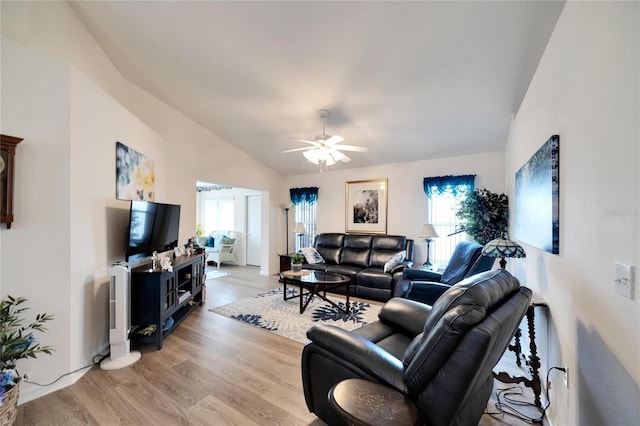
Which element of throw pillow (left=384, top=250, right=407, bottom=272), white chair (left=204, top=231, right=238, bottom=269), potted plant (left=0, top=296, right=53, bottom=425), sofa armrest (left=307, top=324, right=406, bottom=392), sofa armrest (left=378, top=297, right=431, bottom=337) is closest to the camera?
sofa armrest (left=307, top=324, right=406, bottom=392)

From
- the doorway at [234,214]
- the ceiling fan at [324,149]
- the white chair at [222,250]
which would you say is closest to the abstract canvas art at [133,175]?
the ceiling fan at [324,149]

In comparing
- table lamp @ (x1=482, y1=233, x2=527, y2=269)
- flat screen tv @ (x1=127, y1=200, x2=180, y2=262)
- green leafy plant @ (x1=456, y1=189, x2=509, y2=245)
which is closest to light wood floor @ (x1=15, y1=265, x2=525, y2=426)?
flat screen tv @ (x1=127, y1=200, x2=180, y2=262)

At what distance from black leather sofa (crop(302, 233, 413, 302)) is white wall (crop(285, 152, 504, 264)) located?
324 millimetres

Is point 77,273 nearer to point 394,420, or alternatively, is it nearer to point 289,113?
point 394,420

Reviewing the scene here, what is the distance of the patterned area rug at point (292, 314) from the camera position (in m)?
3.16

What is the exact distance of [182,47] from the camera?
2.76 meters

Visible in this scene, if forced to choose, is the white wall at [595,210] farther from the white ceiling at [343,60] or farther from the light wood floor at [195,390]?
the light wood floor at [195,390]

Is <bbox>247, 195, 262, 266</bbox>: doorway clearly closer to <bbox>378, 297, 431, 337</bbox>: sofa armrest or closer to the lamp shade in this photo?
the lamp shade

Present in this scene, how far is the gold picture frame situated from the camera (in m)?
5.30

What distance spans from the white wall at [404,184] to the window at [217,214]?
2.64 meters

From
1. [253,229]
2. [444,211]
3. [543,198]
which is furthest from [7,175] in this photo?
[253,229]

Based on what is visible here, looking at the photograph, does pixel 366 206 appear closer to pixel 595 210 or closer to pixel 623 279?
pixel 595 210

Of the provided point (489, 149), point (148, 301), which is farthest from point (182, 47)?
point (489, 149)

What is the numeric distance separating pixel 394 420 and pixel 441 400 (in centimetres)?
22
